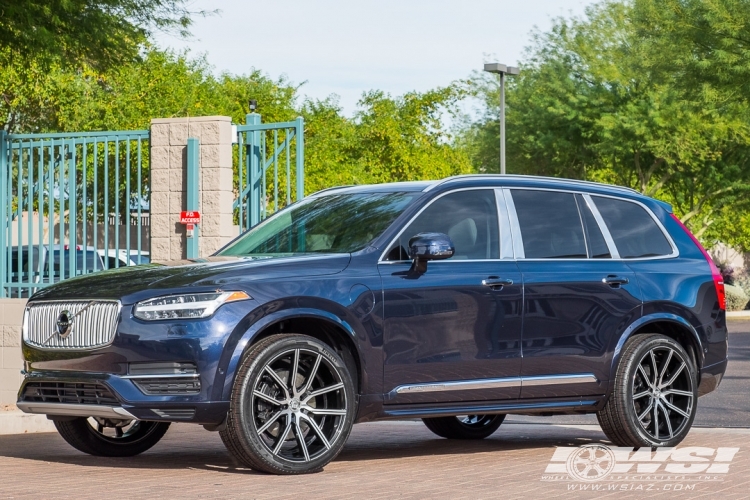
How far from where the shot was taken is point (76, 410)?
8172 mm

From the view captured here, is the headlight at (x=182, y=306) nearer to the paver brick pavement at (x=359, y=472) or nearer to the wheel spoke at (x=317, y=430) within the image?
the wheel spoke at (x=317, y=430)

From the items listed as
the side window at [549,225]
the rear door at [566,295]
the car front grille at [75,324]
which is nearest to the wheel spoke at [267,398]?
the car front grille at [75,324]

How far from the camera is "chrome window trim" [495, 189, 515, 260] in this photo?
9.28 m

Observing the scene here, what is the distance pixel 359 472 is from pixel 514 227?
82.2 inches

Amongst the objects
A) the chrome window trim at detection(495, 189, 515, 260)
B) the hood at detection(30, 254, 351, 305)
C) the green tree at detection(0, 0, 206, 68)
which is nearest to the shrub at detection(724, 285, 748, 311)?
the green tree at detection(0, 0, 206, 68)

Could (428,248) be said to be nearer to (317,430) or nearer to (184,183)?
(317,430)

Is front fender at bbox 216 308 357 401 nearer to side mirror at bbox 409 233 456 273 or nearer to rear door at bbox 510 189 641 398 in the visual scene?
side mirror at bbox 409 233 456 273

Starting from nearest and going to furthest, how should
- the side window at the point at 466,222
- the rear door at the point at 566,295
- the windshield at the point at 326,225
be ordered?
the windshield at the point at 326,225 < the side window at the point at 466,222 < the rear door at the point at 566,295

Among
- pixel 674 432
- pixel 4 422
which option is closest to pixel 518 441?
pixel 674 432

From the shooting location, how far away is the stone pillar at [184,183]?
1368 centimetres

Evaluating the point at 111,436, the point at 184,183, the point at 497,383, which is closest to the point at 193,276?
the point at 111,436

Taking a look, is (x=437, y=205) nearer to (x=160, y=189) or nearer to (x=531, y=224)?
(x=531, y=224)

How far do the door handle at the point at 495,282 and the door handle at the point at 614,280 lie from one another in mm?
870

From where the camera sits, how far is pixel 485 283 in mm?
8977
